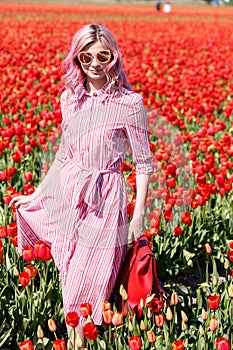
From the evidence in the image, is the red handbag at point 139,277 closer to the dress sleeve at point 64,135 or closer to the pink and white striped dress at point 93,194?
the pink and white striped dress at point 93,194

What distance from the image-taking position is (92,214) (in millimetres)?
2760

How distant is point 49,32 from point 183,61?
20.9ft

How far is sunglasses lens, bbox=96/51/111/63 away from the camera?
9.05ft

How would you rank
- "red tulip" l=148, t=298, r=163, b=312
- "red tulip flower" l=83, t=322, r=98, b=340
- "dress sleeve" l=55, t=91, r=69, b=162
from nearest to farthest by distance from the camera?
"red tulip flower" l=83, t=322, r=98, b=340 → "red tulip" l=148, t=298, r=163, b=312 → "dress sleeve" l=55, t=91, r=69, b=162

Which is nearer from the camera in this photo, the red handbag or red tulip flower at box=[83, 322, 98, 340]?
red tulip flower at box=[83, 322, 98, 340]

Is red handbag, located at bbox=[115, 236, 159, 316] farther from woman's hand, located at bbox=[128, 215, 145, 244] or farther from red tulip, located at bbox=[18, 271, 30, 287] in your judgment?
red tulip, located at bbox=[18, 271, 30, 287]

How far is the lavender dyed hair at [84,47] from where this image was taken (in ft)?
8.96

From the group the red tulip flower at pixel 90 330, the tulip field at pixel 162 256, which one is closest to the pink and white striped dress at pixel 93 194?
the tulip field at pixel 162 256

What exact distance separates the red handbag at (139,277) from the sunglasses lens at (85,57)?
921 mm

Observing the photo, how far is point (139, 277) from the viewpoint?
2.69 m

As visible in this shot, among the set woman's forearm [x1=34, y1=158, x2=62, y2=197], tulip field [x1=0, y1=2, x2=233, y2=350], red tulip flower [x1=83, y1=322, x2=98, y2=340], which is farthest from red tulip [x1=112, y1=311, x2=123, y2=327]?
woman's forearm [x1=34, y1=158, x2=62, y2=197]

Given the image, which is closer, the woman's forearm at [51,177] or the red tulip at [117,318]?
the red tulip at [117,318]

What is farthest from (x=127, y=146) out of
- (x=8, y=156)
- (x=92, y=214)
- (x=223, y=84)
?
(x=223, y=84)

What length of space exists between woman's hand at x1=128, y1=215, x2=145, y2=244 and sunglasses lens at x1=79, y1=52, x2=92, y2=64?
79cm
